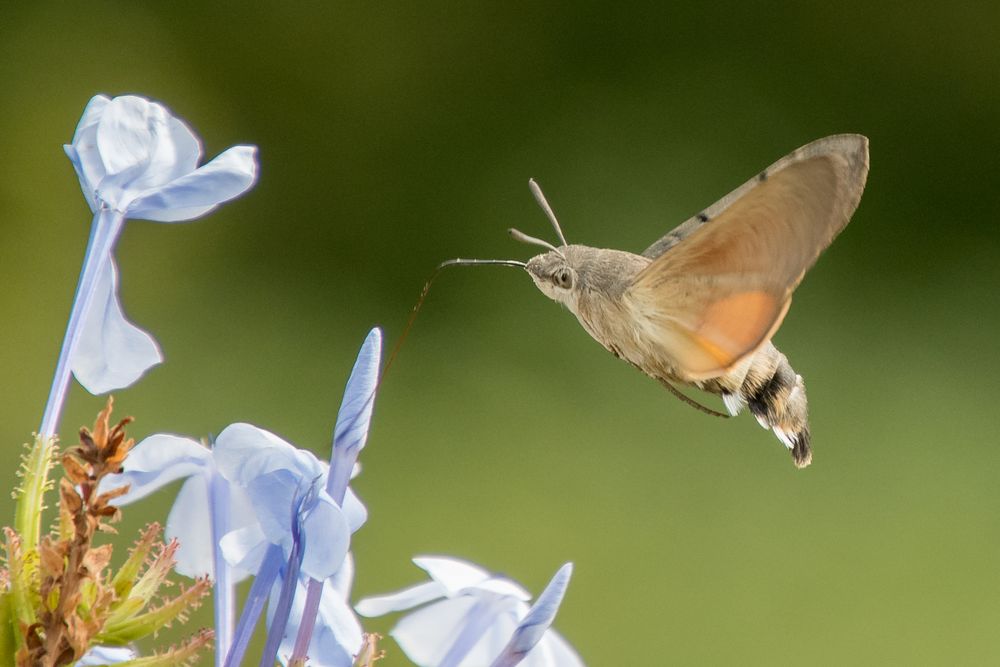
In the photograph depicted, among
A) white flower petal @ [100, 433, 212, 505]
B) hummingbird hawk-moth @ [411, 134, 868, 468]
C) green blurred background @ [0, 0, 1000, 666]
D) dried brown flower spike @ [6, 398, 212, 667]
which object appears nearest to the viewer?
dried brown flower spike @ [6, 398, 212, 667]

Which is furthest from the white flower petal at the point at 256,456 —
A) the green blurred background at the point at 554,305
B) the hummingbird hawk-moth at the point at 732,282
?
the green blurred background at the point at 554,305

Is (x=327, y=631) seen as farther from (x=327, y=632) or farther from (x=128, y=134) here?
(x=128, y=134)

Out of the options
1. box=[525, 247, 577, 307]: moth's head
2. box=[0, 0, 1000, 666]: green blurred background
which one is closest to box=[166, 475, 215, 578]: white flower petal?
box=[525, 247, 577, 307]: moth's head

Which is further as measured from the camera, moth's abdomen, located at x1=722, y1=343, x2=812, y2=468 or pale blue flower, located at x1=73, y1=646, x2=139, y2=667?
moth's abdomen, located at x1=722, y1=343, x2=812, y2=468

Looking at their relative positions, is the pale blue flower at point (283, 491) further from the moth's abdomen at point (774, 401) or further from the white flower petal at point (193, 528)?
the moth's abdomen at point (774, 401)

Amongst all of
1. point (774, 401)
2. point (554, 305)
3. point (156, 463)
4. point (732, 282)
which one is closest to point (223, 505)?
point (156, 463)

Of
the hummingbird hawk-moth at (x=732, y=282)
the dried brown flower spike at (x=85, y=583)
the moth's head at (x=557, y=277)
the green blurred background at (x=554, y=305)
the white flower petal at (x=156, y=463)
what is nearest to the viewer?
the dried brown flower spike at (x=85, y=583)

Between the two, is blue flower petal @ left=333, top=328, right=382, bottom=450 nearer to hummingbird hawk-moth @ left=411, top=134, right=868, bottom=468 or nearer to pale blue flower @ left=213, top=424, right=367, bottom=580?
pale blue flower @ left=213, top=424, right=367, bottom=580
